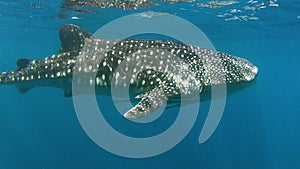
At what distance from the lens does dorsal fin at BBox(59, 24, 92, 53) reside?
723 centimetres

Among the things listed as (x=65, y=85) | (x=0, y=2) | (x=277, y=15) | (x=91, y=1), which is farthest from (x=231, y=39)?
(x=65, y=85)

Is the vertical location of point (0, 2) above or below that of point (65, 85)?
above

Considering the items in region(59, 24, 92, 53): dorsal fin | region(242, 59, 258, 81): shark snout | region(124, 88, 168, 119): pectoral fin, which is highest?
region(59, 24, 92, 53): dorsal fin

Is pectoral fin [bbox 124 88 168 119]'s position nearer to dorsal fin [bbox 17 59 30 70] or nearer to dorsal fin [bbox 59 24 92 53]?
dorsal fin [bbox 59 24 92 53]

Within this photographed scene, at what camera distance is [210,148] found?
30703 millimetres

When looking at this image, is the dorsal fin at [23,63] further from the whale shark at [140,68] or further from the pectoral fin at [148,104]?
the pectoral fin at [148,104]

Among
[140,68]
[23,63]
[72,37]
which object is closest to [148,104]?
[140,68]

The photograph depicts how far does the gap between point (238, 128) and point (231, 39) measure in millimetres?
16031

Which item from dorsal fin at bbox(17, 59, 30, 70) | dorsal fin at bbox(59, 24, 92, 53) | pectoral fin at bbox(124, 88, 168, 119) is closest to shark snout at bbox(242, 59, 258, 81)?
pectoral fin at bbox(124, 88, 168, 119)

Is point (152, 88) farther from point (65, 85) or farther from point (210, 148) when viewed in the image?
point (210, 148)

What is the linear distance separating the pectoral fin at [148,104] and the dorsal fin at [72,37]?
2171 millimetres

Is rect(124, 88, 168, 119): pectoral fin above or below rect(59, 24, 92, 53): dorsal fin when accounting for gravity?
below

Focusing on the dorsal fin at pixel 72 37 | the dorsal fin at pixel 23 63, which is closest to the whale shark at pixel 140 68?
the dorsal fin at pixel 72 37

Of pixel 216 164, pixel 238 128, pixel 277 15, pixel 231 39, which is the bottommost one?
pixel 238 128
